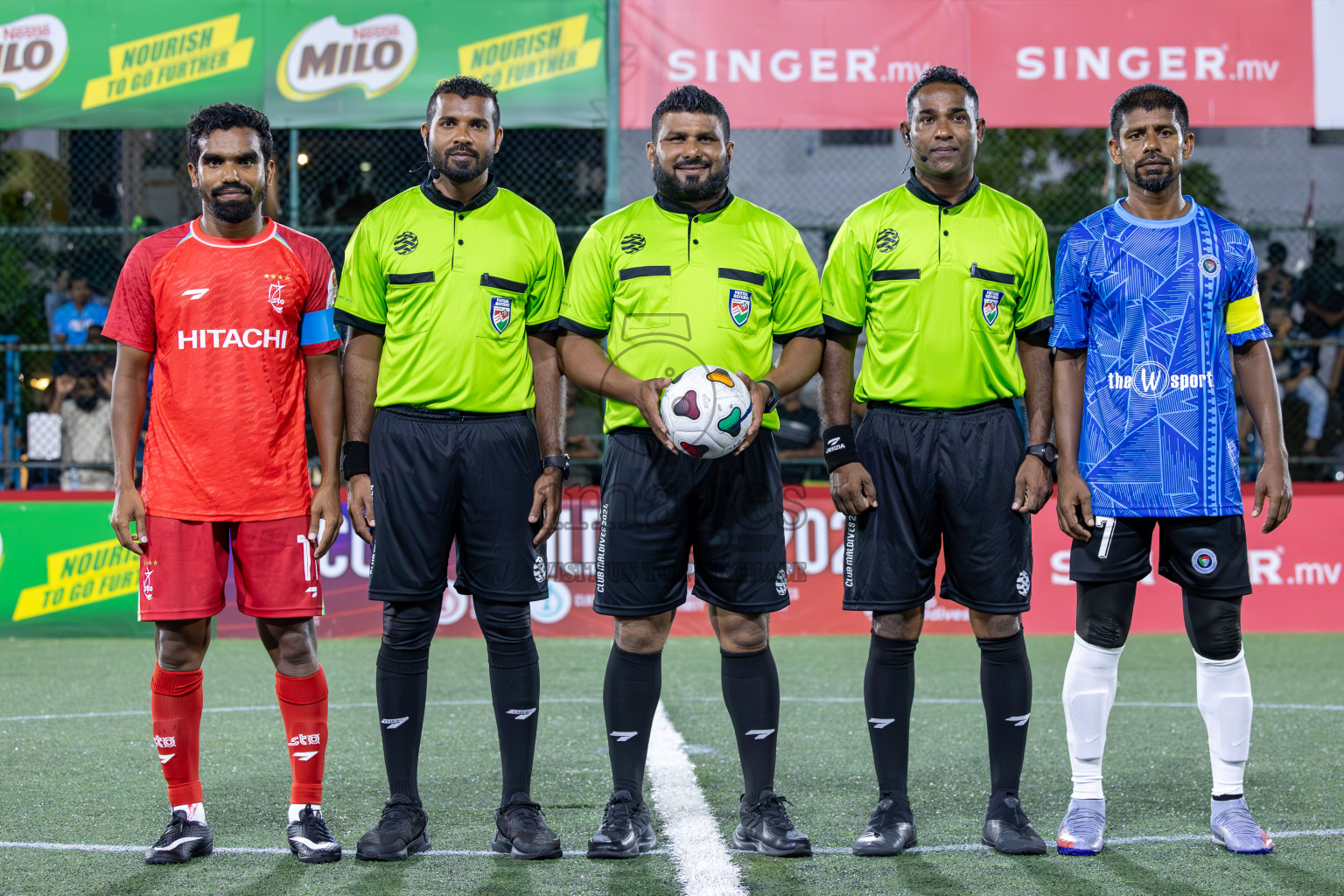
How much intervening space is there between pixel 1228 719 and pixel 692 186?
7.61ft

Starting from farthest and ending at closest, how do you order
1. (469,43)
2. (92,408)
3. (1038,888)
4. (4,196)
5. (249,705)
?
(4,196) → (92,408) → (469,43) → (249,705) → (1038,888)

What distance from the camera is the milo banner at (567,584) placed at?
9.52m

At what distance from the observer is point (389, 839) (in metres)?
4.03

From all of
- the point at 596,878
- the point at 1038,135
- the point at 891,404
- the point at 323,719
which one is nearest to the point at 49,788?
the point at 323,719

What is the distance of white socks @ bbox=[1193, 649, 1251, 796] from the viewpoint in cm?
424

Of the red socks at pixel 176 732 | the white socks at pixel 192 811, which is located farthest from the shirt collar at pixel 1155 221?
the white socks at pixel 192 811

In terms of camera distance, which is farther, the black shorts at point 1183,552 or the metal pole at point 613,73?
the metal pole at point 613,73

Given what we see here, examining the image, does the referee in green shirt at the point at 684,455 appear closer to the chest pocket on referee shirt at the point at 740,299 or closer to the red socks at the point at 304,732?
the chest pocket on referee shirt at the point at 740,299

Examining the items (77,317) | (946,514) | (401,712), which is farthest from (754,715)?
(77,317)

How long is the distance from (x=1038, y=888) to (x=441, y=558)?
195 centimetres

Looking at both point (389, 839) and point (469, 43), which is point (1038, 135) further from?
point (389, 839)

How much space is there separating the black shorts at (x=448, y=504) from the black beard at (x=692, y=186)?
85cm

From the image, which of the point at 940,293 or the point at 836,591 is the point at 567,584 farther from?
the point at 940,293

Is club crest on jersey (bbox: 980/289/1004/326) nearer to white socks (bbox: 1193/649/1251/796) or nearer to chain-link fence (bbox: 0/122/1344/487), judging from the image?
white socks (bbox: 1193/649/1251/796)
